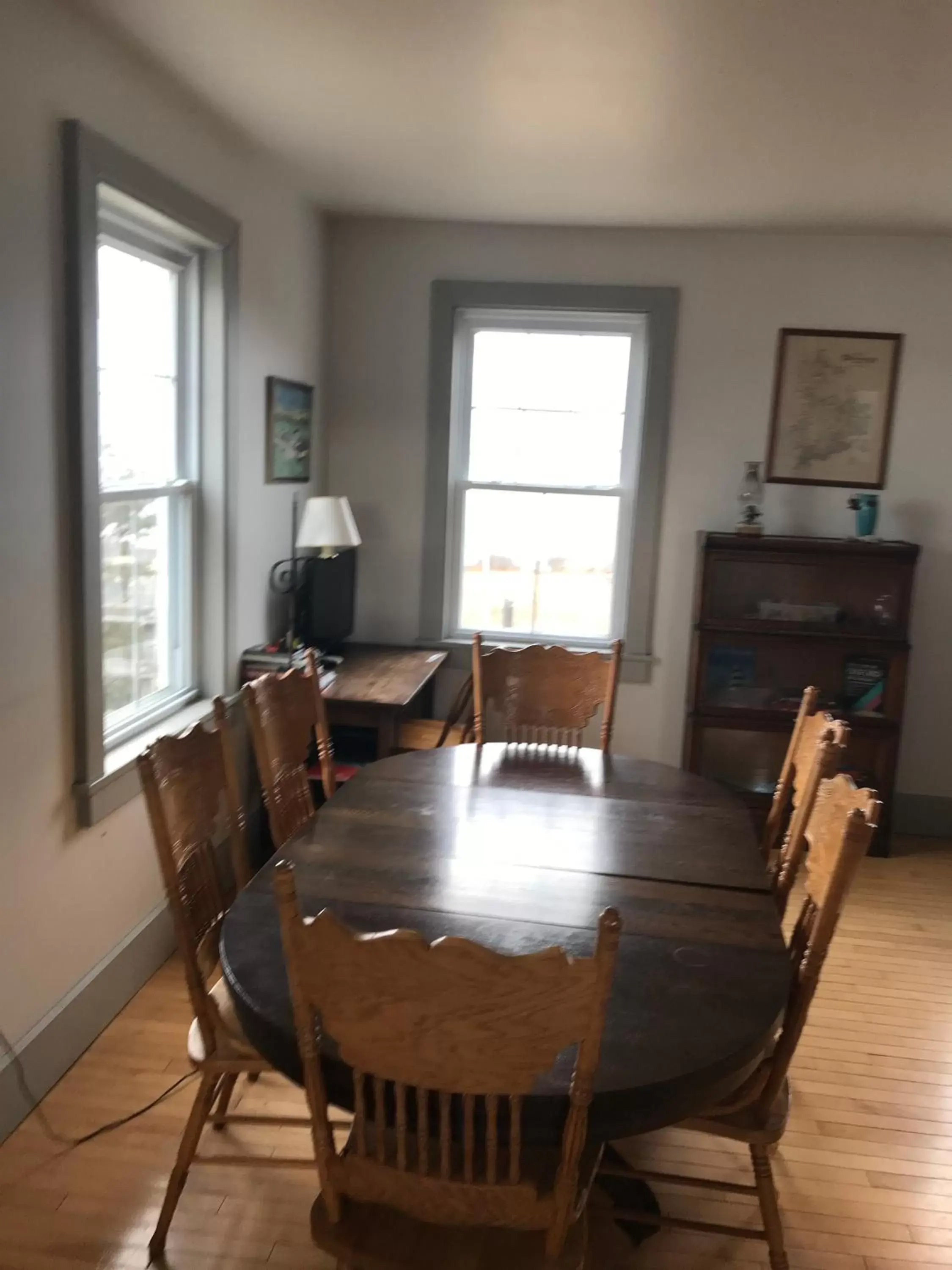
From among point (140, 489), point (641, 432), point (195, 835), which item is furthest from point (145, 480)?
point (641, 432)

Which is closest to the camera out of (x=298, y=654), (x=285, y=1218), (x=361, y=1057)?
(x=361, y=1057)

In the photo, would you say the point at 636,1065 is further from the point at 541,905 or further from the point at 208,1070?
the point at 208,1070

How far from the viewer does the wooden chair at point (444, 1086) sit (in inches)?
47.6

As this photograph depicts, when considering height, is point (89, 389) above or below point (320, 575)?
above

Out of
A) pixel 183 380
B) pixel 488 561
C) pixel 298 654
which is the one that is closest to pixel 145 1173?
pixel 298 654

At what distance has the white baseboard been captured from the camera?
→ 88.3 inches

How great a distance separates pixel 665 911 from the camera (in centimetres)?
182

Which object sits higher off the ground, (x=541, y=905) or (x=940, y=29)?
(x=940, y=29)

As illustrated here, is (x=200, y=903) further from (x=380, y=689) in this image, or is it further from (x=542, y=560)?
(x=542, y=560)

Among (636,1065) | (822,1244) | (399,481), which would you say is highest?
(399,481)

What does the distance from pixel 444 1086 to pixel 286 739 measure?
4.24 feet

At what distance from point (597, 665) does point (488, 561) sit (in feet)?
4.78

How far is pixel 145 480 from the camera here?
2963 millimetres

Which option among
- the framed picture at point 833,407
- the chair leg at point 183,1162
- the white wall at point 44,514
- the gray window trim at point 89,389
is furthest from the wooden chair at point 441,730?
the chair leg at point 183,1162
